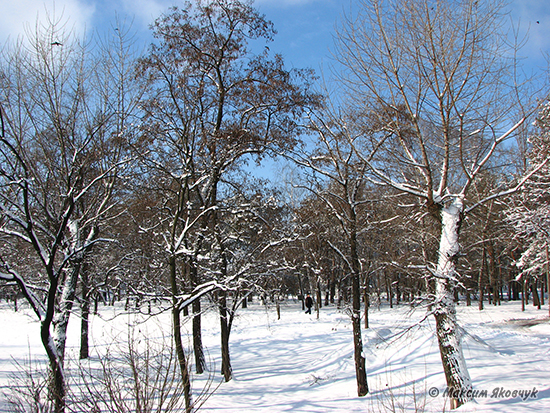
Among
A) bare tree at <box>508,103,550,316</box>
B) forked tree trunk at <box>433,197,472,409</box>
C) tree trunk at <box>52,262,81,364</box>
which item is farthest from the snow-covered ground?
bare tree at <box>508,103,550,316</box>

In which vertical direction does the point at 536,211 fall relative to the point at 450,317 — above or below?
above

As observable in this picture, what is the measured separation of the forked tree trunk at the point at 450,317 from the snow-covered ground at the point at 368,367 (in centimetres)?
27

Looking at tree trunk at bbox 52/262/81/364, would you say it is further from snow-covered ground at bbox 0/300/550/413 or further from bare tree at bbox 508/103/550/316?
bare tree at bbox 508/103/550/316

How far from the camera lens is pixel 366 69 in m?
6.75

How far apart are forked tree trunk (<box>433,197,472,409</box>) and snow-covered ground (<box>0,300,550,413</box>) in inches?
10.5

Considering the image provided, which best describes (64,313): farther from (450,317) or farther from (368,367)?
(450,317)

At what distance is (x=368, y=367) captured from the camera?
10.9m

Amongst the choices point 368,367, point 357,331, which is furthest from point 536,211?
point 357,331

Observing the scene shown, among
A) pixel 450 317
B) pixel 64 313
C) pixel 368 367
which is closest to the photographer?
→ pixel 450 317

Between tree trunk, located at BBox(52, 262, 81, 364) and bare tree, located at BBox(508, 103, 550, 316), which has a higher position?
bare tree, located at BBox(508, 103, 550, 316)

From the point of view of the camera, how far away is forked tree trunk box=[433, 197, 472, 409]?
5.68 meters

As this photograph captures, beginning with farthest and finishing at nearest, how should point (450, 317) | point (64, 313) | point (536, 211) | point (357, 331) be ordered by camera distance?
point (536, 211) → point (64, 313) → point (357, 331) → point (450, 317)

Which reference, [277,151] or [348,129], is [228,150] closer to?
[277,151]

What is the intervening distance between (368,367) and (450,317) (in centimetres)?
601
